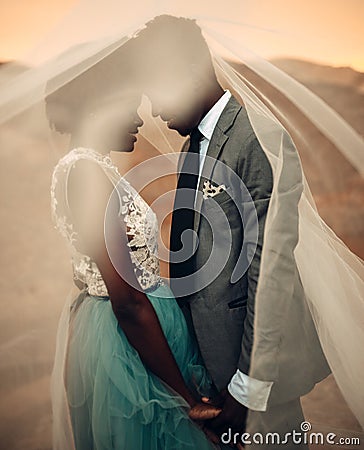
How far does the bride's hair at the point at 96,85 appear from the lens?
3.55ft

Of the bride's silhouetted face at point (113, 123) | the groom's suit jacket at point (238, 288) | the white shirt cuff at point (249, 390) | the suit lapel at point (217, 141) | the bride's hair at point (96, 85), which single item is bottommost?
the white shirt cuff at point (249, 390)

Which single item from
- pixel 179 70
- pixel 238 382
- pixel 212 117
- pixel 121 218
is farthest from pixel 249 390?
pixel 179 70

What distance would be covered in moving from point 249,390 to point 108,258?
0.39 meters

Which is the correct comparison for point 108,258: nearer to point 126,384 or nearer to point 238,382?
point 126,384

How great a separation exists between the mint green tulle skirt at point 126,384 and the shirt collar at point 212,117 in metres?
0.33

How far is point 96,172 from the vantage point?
103 centimetres

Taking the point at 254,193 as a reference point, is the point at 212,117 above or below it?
above

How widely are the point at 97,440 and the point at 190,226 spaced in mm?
475

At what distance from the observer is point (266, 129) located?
1.09 metres

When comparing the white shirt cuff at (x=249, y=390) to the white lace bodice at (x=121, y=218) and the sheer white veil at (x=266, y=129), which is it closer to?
the sheer white veil at (x=266, y=129)

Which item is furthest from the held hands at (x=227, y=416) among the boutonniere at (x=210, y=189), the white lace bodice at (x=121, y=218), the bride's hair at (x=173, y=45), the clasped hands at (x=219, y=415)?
the bride's hair at (x=173, y=45)

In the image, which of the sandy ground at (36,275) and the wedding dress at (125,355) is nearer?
the wedding dress at (125,355)

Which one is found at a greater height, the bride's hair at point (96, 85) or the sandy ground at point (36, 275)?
the bride's hair at point (96, 85)

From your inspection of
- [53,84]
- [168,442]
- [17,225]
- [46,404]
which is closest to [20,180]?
[17,225]
